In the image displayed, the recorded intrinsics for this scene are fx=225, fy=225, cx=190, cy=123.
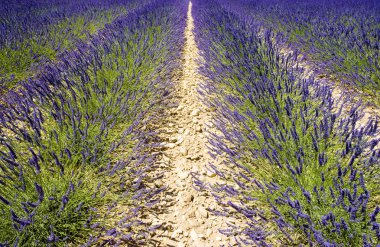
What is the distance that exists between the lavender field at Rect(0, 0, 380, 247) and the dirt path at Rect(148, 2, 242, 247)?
0.01m

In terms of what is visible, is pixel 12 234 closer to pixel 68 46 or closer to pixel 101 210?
pixel 101 210

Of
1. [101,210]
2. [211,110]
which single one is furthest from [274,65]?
[101,210]

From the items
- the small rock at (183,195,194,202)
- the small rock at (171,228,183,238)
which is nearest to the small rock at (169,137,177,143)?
the small rock at (183,195,194,202)

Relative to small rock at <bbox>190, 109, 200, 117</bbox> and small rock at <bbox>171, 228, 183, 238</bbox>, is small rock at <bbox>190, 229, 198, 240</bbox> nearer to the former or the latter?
small rock at <bbox>171, 228, 183, 238</bbox>

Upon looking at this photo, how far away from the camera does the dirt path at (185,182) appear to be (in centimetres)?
156

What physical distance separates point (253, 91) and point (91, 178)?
1750 millimetres

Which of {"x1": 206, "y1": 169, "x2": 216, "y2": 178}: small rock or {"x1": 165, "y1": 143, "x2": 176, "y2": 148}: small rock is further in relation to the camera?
{"x1": 165, "y1": 143, "x2": 176, "y2": 148}: small rock

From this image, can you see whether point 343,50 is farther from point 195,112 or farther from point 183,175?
point 183,175

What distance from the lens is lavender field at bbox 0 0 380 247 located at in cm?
129

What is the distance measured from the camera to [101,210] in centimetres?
154

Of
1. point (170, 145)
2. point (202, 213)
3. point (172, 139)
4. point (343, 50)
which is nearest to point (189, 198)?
point (202, 213)

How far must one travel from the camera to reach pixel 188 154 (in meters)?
2.29

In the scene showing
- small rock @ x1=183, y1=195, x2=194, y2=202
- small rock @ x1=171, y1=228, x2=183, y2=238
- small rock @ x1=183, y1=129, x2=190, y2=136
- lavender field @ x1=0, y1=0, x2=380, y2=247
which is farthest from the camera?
small rock @ x1=183, y1=129, x2=190, y2=136

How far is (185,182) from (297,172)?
0.95 metres
